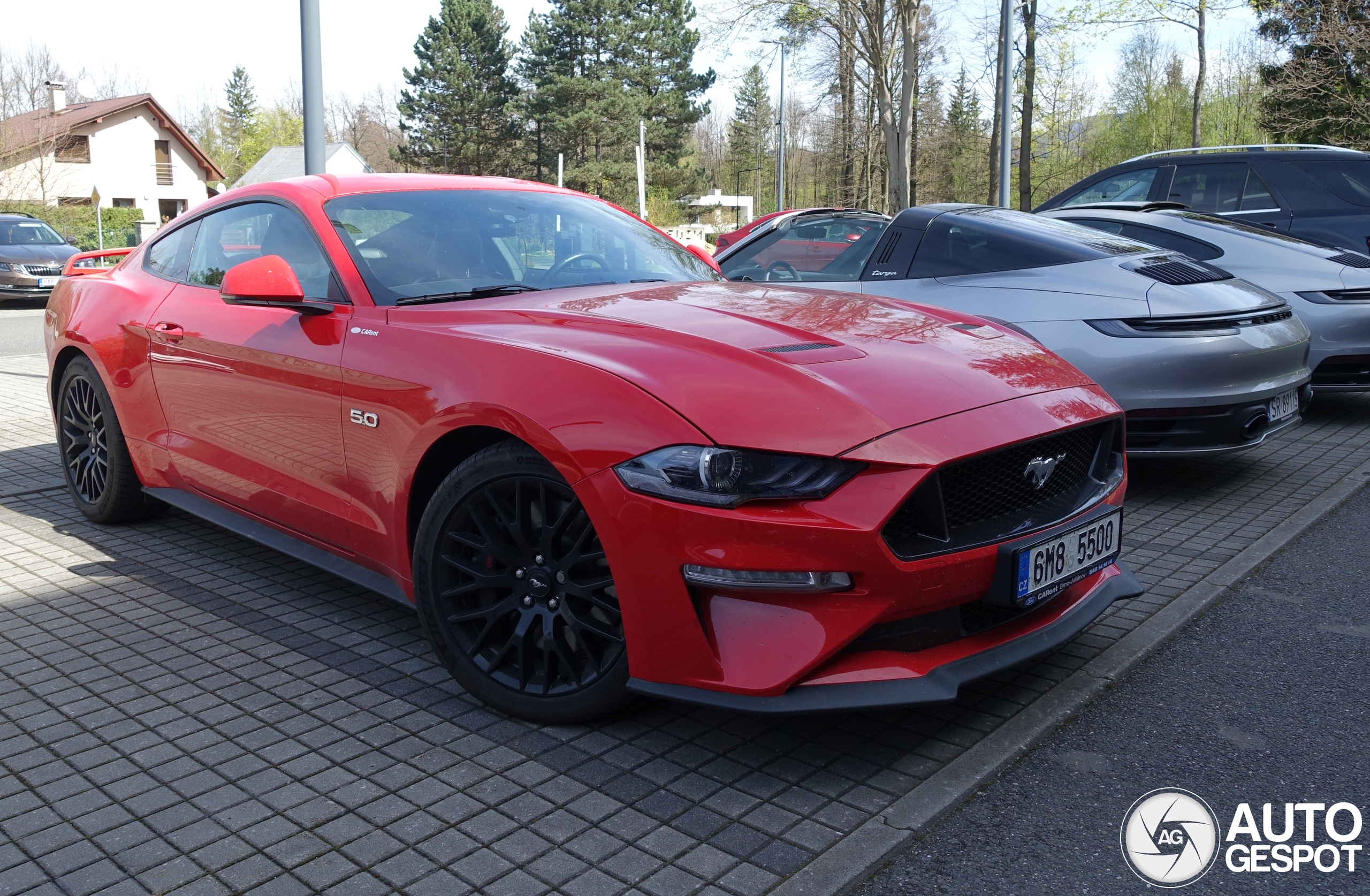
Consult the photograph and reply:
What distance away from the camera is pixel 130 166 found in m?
57.2

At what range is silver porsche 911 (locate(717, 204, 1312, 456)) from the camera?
5059 millimetres

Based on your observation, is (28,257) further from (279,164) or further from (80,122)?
(279,164)

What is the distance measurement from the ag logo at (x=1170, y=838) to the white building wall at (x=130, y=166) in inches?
2259

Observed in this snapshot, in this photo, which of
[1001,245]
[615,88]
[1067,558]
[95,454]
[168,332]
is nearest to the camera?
[1067,558]

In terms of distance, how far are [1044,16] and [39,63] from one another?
4716cm

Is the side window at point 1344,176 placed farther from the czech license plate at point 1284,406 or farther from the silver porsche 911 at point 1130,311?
the czech license plate at point 1284,406

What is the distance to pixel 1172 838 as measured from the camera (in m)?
2.42

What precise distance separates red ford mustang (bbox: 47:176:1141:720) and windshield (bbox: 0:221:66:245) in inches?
852

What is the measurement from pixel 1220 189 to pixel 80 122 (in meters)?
56.6

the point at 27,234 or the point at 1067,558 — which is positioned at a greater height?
the point at 27,234

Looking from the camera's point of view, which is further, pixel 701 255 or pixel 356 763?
pixel 701 255

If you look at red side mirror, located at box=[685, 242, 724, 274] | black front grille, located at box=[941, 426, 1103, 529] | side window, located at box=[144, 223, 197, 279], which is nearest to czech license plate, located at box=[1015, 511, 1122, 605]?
black front grille, located at box=[941, 426, 1103, 529]

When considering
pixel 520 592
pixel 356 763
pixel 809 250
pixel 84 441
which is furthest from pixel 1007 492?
pixel 84 441

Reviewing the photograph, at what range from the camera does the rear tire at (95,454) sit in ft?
15.7
